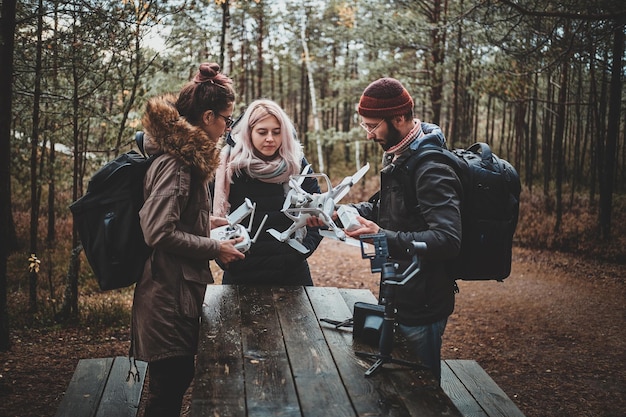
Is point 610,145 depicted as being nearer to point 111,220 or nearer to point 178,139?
point 178,139

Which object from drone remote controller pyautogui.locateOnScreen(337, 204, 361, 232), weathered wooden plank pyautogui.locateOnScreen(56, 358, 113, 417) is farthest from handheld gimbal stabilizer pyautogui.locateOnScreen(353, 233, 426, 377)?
weathered wooden plank pyautogui.locateOnScreen(56, 358, 113, 417)

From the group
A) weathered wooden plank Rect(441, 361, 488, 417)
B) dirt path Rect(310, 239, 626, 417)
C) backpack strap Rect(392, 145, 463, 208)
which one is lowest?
dirt path Rect(310, 239, 626, 417)

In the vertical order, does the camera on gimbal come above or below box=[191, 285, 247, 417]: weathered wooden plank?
above

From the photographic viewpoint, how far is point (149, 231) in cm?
239

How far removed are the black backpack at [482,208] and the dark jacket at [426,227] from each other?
5 centimetres

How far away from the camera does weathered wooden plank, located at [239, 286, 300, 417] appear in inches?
75.2

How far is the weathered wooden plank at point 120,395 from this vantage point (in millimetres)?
3215

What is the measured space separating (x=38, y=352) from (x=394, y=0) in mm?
11754

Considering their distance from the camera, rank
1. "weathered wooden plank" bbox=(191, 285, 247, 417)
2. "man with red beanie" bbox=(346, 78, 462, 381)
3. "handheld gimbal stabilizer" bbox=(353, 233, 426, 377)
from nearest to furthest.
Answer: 1. "weathered wooden plank" bbox=(191, 285, 247, 417)
2. "handheld gimbal stabilizer" bbox=(353, 233, 426, 377)
3. "man with red beanie" bbox=(346, 78, 462, 381)

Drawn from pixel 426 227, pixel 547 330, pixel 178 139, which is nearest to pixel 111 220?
pixel 178 139

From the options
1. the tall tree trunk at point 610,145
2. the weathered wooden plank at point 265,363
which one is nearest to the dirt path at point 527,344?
the tall tree trunk at point 610,145

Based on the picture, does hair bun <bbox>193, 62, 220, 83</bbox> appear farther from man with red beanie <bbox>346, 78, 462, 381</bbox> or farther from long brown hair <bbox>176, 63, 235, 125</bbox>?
man with red beanie <bbox>346, 78, 462, 381</bbox>

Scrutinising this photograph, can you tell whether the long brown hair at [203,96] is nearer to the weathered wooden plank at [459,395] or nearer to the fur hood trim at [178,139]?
the fur hood trim at [178,139]

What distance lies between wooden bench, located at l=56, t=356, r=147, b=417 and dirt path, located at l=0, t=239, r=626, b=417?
2.08 ft
